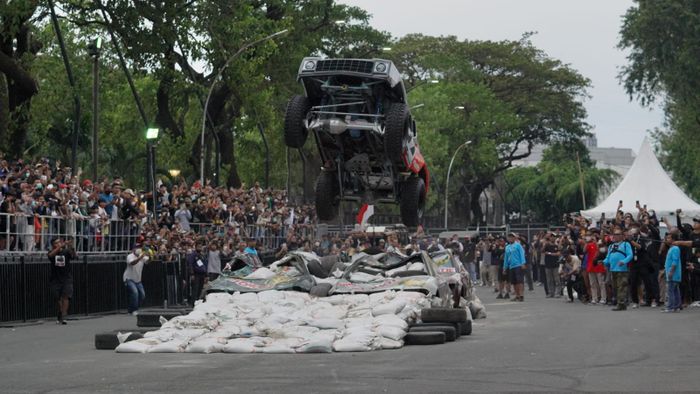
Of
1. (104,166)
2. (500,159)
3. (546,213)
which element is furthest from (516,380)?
(546,213)

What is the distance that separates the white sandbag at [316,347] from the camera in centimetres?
1797

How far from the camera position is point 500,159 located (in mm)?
95312

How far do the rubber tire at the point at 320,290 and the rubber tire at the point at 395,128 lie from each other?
3601 mm

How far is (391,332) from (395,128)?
687 cm

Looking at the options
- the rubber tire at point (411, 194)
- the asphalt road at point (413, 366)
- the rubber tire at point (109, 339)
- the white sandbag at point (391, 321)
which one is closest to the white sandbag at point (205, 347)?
the asphalt road at point (413, 366)

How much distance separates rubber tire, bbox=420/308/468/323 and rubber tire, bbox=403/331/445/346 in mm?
1344

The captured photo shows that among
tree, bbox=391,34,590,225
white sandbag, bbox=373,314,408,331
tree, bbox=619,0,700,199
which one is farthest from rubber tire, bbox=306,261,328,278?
tree, bbox=391,34,590,225

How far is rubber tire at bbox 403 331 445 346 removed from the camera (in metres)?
19.3

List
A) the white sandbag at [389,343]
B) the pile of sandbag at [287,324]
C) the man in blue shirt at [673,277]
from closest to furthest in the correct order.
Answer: the pile of sandbag at [287,324] → the white sandbag at [389,343] → the man in blue shirt at [673,277]

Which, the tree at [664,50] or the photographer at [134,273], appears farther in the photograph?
the tree at [664,50]

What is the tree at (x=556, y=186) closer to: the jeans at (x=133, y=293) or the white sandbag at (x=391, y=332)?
the jeans at (x=133, y=293)

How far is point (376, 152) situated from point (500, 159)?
6962 cm

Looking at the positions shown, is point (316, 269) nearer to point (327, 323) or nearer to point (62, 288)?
point (327, 323)

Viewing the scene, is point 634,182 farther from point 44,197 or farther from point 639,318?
point 44,197
